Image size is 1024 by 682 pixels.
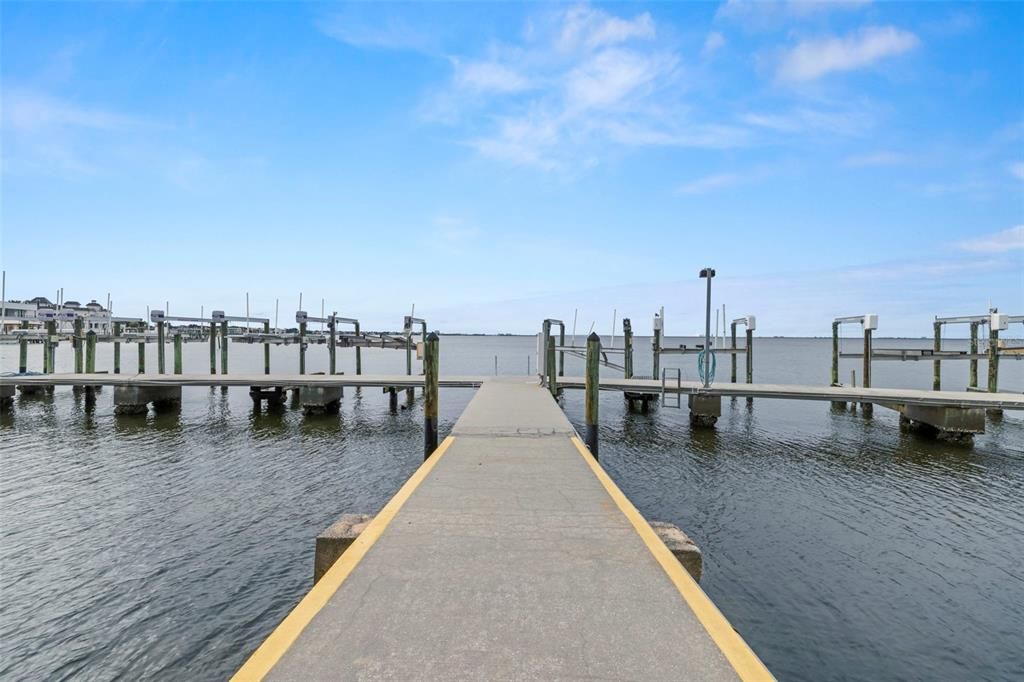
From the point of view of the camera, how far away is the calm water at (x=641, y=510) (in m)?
5.58

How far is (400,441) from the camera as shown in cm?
1631

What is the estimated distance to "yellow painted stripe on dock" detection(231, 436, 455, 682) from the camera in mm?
2711

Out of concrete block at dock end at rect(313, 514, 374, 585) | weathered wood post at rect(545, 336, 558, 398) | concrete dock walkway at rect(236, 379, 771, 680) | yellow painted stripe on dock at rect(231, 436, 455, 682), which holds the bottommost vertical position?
concrete block at dock end at rect(313, 514, 374, 585)

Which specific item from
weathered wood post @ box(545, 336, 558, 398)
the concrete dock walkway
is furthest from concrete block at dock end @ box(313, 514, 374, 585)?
weathered wood post @ box(545, 336, 558, 398)

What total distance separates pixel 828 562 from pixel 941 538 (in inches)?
100

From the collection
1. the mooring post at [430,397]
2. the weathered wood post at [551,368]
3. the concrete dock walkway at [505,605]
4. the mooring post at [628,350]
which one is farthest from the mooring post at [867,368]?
the concrete dock walkway at [505,605]

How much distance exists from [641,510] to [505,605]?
6803mm

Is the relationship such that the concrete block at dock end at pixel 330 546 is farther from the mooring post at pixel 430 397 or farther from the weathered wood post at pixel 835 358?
the weathered wood post at pixel 835 358

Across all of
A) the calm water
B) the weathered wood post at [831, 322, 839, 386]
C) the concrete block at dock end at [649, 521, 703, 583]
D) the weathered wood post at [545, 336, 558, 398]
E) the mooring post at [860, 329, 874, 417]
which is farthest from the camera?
the weathered wood post at [831, 322, 839, 386]

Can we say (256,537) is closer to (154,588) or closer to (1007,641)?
(154,588)

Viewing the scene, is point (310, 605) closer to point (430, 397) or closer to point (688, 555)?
point (688, 555)

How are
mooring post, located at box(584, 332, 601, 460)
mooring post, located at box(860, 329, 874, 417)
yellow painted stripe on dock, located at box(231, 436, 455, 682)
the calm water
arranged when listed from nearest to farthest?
yellow painted stripe on dock, located at box(231, 436, 455, 682) → the calm water → mooring post, located at box(584, 332, 601, 460) → mooring post, located at box(860, 329, 874, 417)

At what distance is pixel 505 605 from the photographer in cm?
346

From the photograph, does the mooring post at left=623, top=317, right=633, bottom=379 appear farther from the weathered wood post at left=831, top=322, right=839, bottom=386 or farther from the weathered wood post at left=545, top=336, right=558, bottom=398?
the weathered wood post at left=831, top=322, right=839, bottom=386
